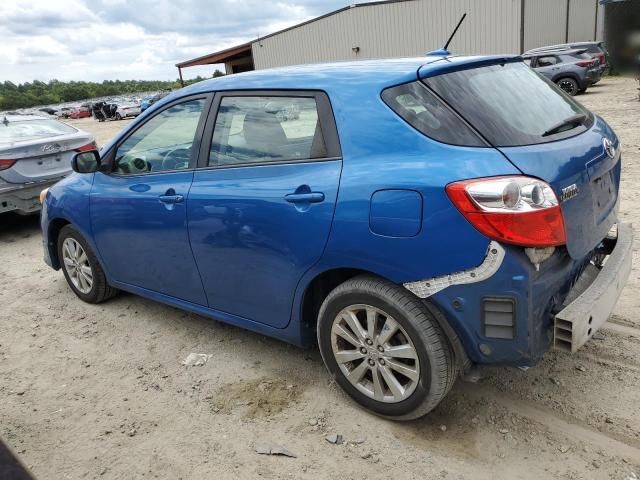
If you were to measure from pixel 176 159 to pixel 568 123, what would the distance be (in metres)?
2.31

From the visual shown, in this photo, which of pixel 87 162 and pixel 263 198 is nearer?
pixel 263 198

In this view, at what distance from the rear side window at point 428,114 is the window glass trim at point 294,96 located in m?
0.32

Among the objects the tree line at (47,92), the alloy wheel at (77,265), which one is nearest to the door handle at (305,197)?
the alloy wheel at (77,265)

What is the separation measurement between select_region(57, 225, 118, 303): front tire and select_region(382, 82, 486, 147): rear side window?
9.49 feet

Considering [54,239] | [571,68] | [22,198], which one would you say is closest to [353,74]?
[54,239]

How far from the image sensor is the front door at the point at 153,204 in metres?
3.46

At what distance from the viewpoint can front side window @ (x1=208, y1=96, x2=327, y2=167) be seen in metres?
2.90

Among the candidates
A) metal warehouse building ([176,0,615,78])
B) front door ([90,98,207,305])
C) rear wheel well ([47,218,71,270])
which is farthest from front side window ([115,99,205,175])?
metal warehouse building ([176,0,615,78])

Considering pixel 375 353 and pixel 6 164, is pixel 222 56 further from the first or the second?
pixel 375 353

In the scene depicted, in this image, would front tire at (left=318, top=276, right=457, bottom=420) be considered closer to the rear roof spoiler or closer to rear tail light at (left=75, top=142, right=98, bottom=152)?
the rear roof spoiler

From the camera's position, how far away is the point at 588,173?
2.56 m

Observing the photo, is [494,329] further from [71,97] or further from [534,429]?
[71,97]

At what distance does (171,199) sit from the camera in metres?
3.45

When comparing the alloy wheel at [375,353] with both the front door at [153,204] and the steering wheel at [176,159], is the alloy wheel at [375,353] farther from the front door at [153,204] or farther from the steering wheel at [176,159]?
the steering wheel at [176,159]
